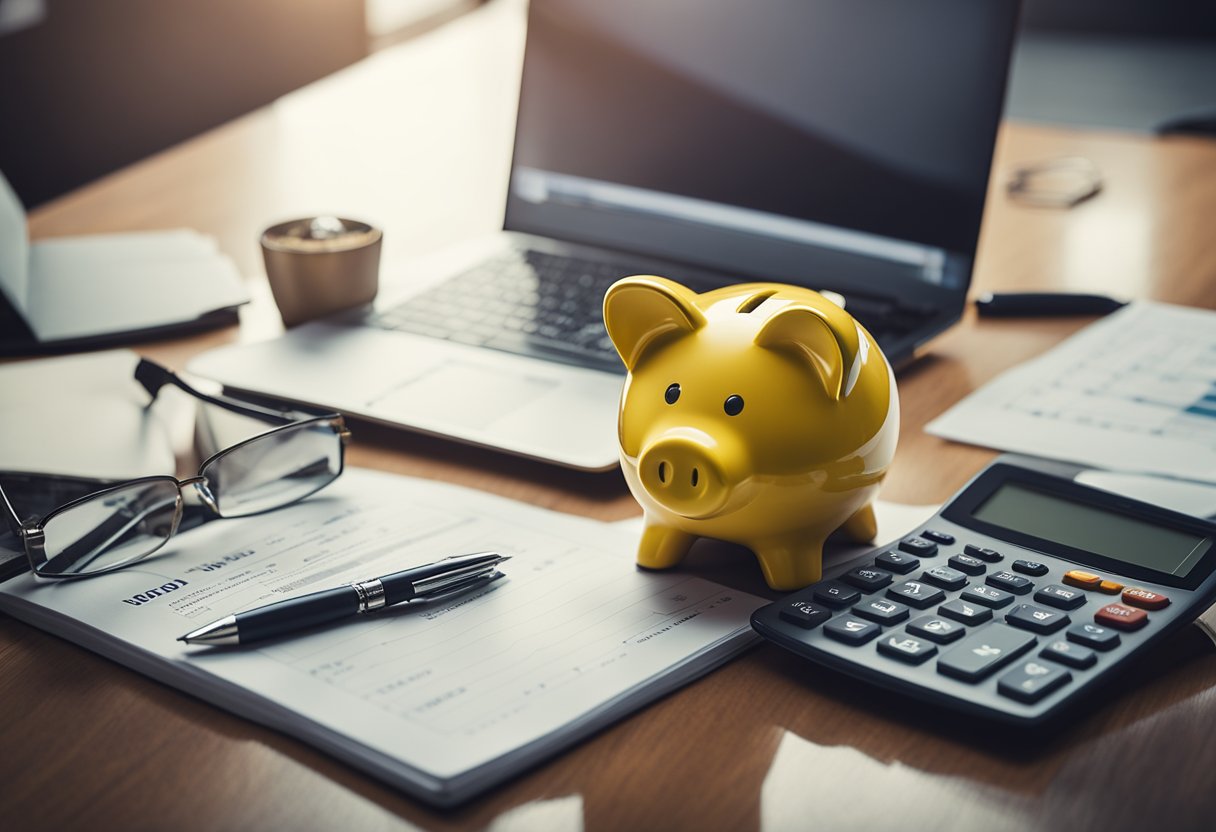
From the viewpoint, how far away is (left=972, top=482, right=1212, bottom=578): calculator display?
1.96 feet

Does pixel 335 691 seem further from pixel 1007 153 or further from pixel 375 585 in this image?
pixel 1007 153

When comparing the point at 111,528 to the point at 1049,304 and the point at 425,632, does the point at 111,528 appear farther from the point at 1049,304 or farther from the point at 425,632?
the point at 1049,304

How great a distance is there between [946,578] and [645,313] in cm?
20

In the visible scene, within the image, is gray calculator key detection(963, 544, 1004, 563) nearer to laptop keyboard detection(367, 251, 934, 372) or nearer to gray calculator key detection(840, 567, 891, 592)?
gray calculator key detection(840, 567, 891, 592)

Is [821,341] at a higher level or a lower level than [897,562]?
higher

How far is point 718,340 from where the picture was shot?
58cm

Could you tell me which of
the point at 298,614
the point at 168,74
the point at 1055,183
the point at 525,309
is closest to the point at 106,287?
the point at 525,309

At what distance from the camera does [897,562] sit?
1.97ft

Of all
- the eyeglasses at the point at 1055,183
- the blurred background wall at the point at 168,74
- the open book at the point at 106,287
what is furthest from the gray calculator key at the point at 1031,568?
the blurred background wall at the point at 168,74

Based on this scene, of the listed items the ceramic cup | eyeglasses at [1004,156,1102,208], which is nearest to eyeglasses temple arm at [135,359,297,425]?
the ceramic cup

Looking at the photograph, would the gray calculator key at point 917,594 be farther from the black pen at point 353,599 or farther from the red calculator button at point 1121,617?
the black pen at point 353,599

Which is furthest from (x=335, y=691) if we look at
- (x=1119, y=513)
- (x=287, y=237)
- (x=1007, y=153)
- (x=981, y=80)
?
(x=1007, y=153)

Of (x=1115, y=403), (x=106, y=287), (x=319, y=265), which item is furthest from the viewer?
(x=106, y=287)

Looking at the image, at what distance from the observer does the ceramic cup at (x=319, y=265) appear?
0.96 meters
